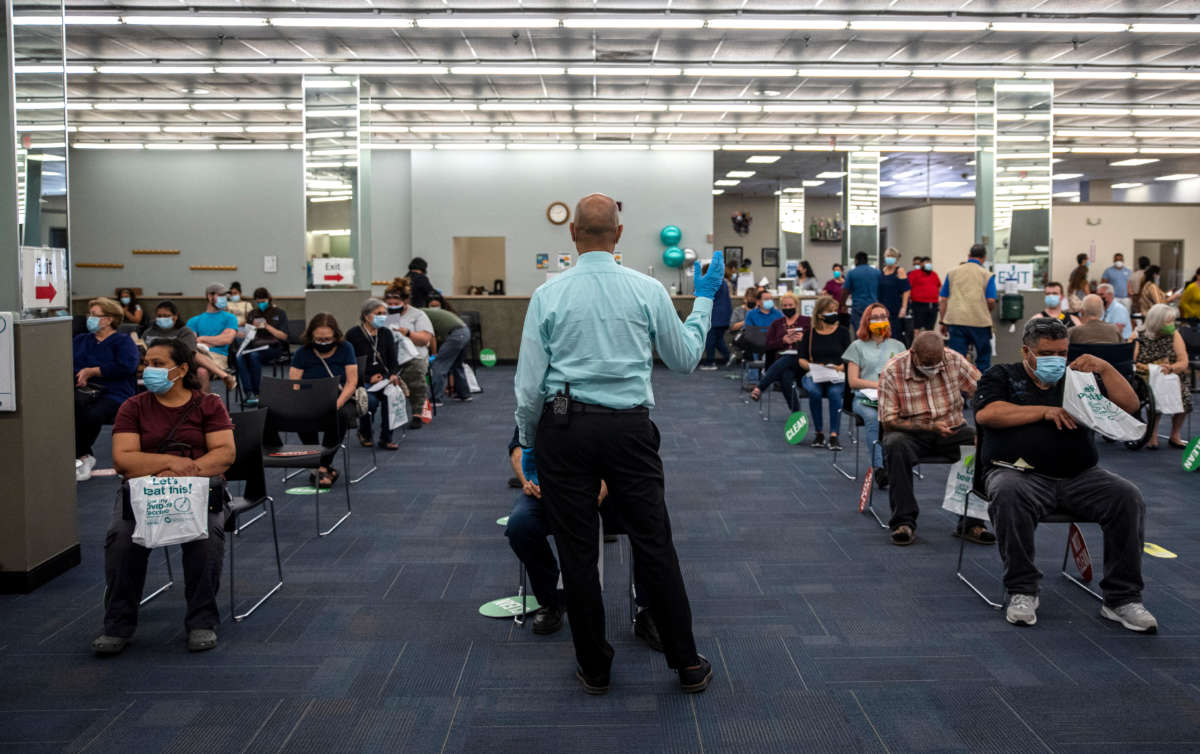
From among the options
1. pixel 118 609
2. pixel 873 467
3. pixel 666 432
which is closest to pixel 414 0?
pixel 666 432

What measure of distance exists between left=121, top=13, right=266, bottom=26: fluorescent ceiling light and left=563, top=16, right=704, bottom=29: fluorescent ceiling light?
3.05 m

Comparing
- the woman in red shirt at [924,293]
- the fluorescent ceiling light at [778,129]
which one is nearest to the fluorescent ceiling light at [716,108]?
the fluorescent ceiling light at [778,129]

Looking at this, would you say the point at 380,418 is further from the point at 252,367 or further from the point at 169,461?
the point at 169,461

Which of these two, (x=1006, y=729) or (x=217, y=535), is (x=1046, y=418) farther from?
(x=217, y=535)

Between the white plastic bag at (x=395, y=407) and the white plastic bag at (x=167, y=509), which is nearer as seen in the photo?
the white plastic bag at (x=167, y=509)

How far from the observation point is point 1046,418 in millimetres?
3883

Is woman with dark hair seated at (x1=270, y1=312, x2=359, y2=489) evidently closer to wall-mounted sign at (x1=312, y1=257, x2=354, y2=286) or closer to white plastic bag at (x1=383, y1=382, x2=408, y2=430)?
white plastic bag at (x1=383, y1=382, x2=408, y2=430)

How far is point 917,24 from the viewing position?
9367mm

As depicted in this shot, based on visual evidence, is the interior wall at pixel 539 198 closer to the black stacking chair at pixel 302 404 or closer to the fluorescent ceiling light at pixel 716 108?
the fluorescent ceiling light at pixel 716 108

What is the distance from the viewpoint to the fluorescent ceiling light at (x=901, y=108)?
1396cm

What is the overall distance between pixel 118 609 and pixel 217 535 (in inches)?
16.4

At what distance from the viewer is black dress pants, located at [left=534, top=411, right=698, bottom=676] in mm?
2926

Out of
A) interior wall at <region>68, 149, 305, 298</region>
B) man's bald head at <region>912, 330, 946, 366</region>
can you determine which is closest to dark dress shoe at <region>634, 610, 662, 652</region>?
man's bald head at <region>912, 330, 946, 366</region>

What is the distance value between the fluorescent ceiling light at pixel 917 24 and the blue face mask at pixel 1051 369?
21.1ft
